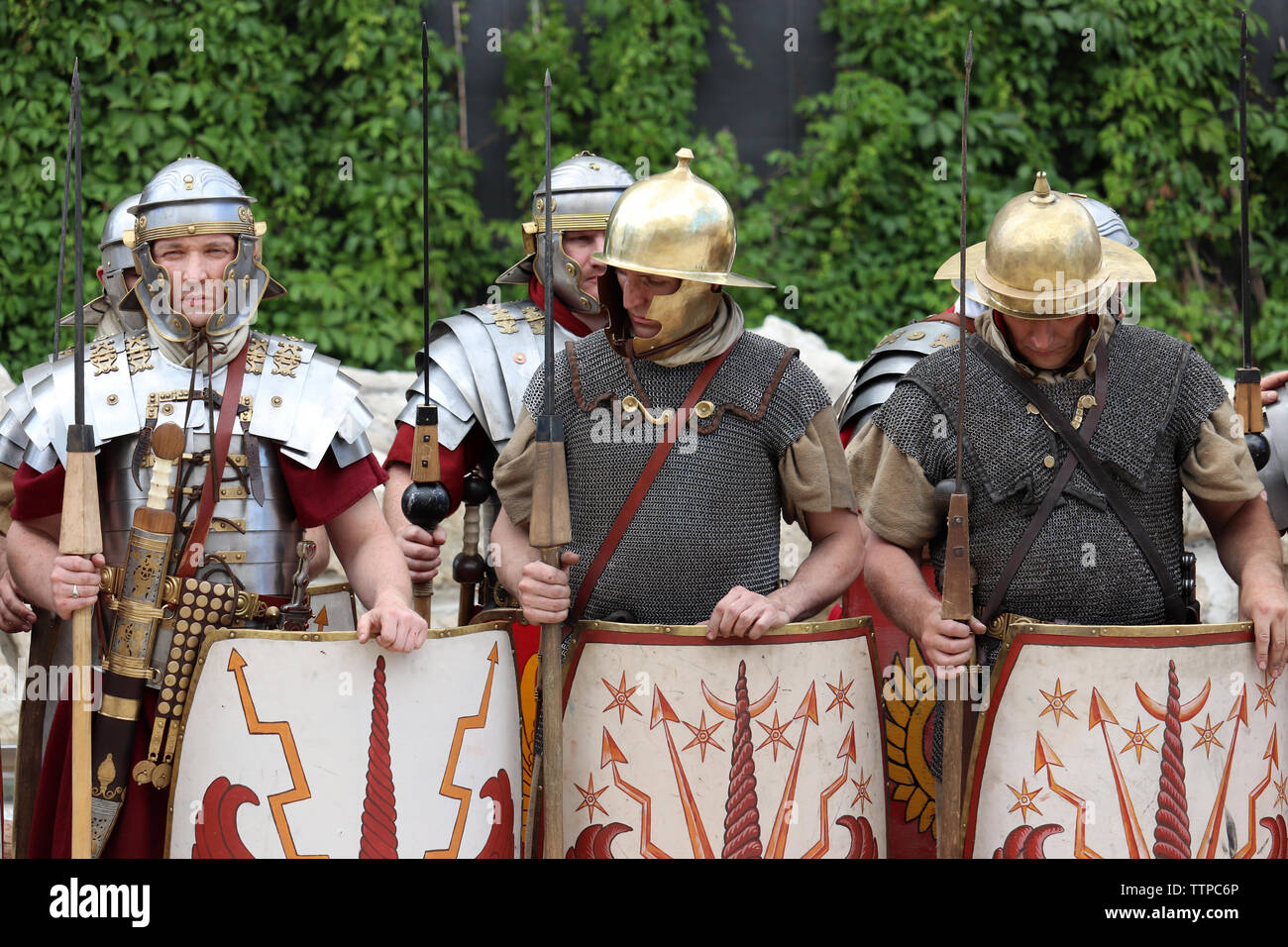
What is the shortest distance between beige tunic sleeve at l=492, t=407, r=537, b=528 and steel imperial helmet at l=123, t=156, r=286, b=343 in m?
0.72

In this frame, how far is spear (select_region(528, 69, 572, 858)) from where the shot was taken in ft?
12.0

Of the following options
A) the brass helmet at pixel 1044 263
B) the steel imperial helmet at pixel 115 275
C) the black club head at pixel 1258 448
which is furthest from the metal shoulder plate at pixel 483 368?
the black club head at pixel 1258 448

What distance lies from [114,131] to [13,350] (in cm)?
127

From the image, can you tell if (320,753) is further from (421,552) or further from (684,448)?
(421,552)

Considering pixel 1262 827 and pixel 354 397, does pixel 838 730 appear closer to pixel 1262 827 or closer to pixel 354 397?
pixel 1262 827

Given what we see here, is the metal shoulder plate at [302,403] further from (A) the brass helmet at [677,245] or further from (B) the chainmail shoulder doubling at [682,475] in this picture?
(A) the brass helmet at [677,245]

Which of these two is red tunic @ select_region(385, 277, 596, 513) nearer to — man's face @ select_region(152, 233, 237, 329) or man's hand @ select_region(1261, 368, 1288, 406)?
man's face @ select_region(152, 233, 237, 329)

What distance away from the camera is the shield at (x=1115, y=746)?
3.66 metres

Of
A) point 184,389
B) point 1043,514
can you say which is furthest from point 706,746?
point 184,389

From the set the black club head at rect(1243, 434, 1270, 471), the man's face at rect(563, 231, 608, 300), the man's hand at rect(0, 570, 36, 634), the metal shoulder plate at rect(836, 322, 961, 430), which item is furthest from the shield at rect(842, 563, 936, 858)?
the man's hand at rect(0, 570, 36, 634)

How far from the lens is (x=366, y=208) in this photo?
923 cm

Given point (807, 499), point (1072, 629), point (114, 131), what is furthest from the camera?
point (114, 131)

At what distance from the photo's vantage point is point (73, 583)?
3574 mm
